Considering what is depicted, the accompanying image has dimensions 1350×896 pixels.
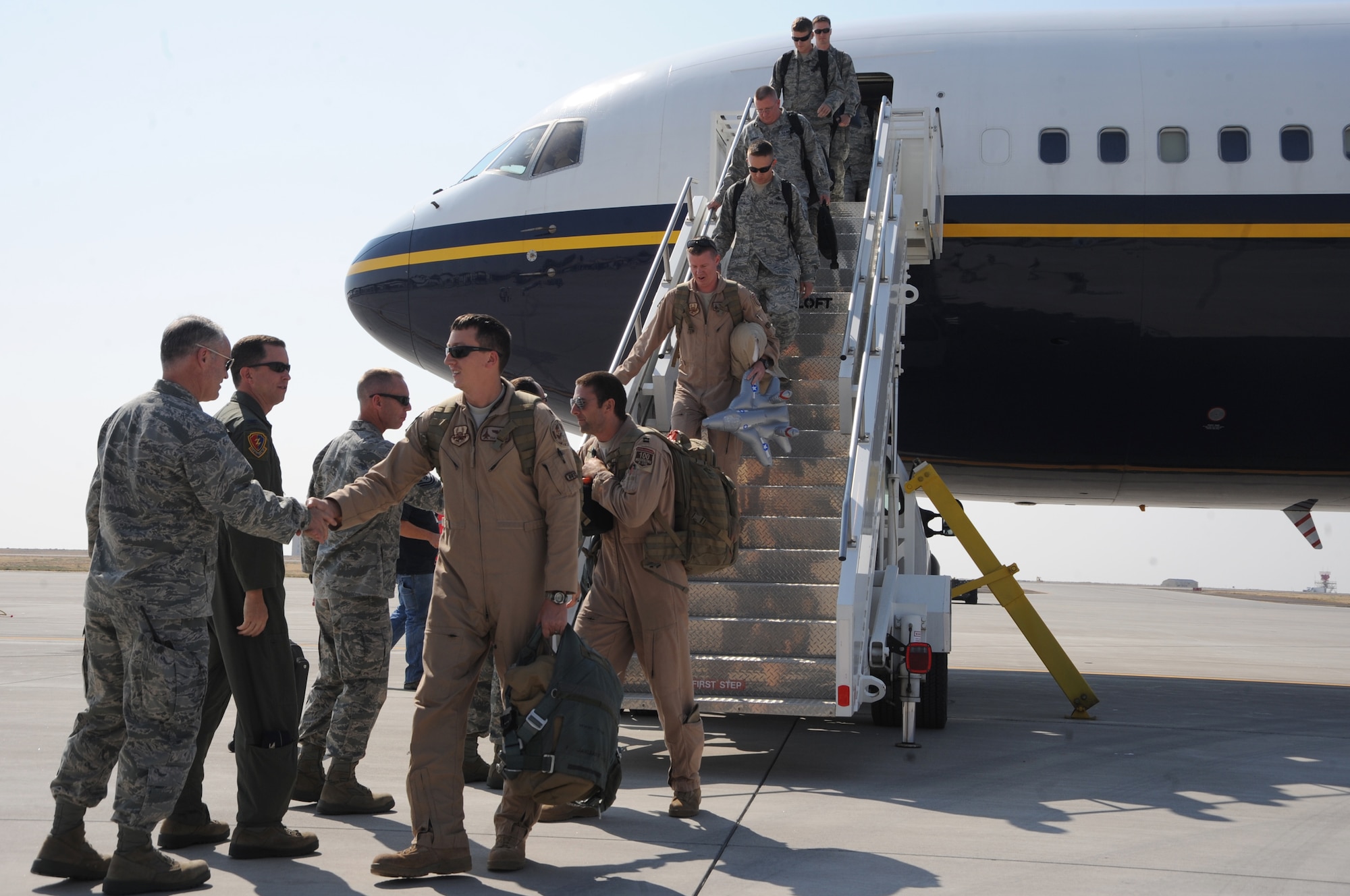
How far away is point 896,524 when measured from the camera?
801cm

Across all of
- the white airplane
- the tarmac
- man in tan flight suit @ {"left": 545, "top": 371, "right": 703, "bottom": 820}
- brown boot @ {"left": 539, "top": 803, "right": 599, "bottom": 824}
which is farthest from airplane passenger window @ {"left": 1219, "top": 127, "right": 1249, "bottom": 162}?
brown boot @ {"left": 539, "top": 803, "right": 599, "bottom": 824}

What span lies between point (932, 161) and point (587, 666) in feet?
20.4

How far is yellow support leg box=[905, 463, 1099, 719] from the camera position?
853 centimetres

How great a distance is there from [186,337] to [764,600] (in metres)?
3.39

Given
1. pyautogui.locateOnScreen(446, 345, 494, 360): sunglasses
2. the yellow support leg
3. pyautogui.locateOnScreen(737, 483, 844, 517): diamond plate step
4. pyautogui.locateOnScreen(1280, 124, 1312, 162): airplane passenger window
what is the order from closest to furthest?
1. pyautogui.locateOnScreen(446, 345, 494, 360): sunglasses
2. pyautogui.locateOnScreen(737, 483, 844, 517): diamond plate step
3. the yellow support leg
4. pyautogui.locateOnScreen(1280, 124, 1312, 162): airplane passenger window

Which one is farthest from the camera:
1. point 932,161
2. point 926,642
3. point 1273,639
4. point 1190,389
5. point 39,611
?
point 1273,639

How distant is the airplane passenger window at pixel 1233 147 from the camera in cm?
970

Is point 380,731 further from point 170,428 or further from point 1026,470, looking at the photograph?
point 1026,470

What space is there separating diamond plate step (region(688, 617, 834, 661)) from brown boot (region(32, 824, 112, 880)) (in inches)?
118

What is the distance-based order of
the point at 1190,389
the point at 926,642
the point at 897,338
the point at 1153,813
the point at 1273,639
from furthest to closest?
1. the point at 1273,639
2. the point at 1190,389
3. the point at 897,338
4. the point at 926,642
5. the point at 1153,813

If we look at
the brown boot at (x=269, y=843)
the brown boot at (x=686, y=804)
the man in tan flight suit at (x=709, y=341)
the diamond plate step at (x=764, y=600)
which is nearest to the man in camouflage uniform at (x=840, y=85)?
the man in tan flight suit at (x=709, y=341)

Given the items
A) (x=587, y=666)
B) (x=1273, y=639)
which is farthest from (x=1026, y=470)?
(x=1273, y=639)

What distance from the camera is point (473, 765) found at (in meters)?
5.93

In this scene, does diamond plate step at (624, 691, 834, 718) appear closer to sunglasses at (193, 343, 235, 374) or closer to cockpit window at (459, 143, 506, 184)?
sunglasses at (193, 343, 235, 374)
